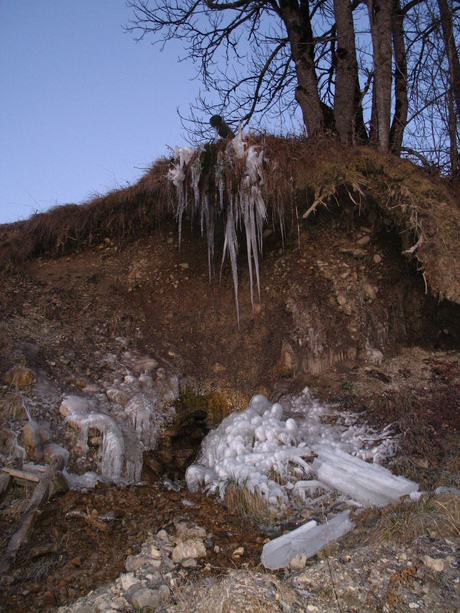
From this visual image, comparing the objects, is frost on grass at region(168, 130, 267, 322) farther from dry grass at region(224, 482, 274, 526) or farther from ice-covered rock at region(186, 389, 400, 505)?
dry grass at region(224, 482, 274, 526)

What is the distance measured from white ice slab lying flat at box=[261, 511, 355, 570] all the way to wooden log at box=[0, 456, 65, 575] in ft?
5.37

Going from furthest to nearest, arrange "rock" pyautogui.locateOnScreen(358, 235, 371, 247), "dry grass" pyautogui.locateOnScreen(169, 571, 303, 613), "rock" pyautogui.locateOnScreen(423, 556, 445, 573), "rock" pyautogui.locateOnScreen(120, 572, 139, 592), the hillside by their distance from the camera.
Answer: "rock" pyautogui.locateOnScreen(358, 235, 371, 247) < the hillside < "rock" pyautogui.locateOnScreen(120, 572, 139, 592) < "rock" pyautogui.locateOnScreen(423, 556, 445, 573) < "dry grass" pyautogui.locateOnScreen(169, 571, 303, 613)

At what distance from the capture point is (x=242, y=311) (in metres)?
5.92

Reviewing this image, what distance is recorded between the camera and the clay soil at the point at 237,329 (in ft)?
13.8

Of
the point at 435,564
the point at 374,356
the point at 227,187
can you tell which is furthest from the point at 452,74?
the point at 435,564

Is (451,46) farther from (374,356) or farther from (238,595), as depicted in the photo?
(238,595)

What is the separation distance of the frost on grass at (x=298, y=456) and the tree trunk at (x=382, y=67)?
155 inches

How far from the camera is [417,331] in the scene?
18.6 feet

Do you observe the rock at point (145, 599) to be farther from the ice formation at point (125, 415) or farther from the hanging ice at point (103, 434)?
the hanging ice at point (103, 434)

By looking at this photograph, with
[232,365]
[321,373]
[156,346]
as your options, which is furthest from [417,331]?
[156,346]

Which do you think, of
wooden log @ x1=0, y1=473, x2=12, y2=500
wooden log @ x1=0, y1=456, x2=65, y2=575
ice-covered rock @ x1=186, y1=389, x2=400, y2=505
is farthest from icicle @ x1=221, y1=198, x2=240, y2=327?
wooden log @ x1=0, y1=473, x2=12, y2=500

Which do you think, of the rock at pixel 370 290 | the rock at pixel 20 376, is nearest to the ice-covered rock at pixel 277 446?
the rock at pixel 370 290

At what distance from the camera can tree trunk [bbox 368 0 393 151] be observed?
6297 millimetres

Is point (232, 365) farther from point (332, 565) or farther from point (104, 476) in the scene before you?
point (332, 565)
